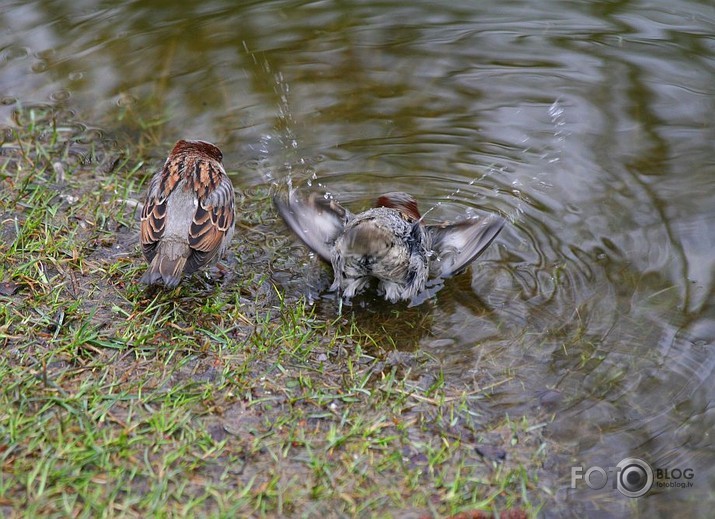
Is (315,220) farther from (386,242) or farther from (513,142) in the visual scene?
(513,142)

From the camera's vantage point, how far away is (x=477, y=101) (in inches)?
328

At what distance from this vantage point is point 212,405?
481 cm

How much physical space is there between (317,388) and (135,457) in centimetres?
119

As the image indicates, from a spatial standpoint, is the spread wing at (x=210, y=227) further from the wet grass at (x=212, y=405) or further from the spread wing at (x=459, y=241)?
the spread wing at (x=459, y=241)

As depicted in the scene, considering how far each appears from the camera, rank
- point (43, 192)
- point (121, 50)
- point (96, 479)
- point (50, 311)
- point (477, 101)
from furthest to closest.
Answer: point (121, 50)
point (477, 101)
point (43, 192)
point (50, 311)
point (96, 479)

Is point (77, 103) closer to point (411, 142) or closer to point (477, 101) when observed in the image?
point (411, 142)

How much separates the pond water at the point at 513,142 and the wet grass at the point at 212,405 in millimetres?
338

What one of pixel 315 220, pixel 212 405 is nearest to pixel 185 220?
pixel 315 220

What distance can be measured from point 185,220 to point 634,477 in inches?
135

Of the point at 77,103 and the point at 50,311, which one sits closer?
the point at 50,311

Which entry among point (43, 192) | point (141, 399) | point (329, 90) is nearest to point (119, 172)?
point (43, 192)

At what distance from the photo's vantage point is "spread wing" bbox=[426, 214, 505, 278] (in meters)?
6.18

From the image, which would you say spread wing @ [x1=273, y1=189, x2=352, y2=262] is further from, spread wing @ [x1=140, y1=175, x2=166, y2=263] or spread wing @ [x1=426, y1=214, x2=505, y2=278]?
spread wing @ [x1=140, y1=175, x2=166, y2=263]

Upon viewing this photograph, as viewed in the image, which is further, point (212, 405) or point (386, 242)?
point (386, 242)
